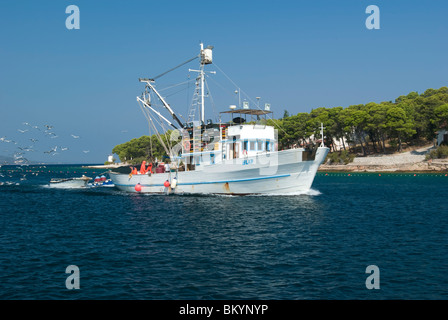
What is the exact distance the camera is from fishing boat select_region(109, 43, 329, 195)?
39.5 m

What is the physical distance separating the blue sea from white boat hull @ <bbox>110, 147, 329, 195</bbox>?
15.0 feet

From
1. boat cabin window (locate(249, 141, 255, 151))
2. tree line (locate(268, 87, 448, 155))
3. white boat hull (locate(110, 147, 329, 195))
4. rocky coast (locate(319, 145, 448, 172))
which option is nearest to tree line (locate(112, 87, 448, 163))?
tree line (locate(268, 87, 448, 155))

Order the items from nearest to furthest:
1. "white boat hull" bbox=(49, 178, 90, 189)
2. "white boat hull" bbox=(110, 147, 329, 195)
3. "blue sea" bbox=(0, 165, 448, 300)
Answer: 1. "blue sea" bbox=(0, 165, 448, 300)
2. "white boat hull" bbox=(110, 147, 329, 195)
3. "white boat hull" bbox=(49, 178, 90, 189)

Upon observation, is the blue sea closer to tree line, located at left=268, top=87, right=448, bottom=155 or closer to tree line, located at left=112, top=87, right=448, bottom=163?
tree line, located at left=112, top=87, right=448, bottom=163

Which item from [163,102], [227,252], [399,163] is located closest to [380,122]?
[399,163]

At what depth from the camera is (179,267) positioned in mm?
17250

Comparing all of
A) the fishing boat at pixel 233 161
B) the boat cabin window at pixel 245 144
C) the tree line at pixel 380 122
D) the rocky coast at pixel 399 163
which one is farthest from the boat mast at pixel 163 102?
the rocky coast at pixel 399 163

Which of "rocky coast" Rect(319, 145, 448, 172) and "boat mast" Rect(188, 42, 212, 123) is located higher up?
"boat mast" Rect(188, 42, 212, 123)

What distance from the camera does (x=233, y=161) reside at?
4100 centimetres

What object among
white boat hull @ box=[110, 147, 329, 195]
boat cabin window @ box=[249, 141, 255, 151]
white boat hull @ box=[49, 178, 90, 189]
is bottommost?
white boat hull @ box=[49, 178, 90, 189]

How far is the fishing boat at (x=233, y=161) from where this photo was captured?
3950 centimetres
